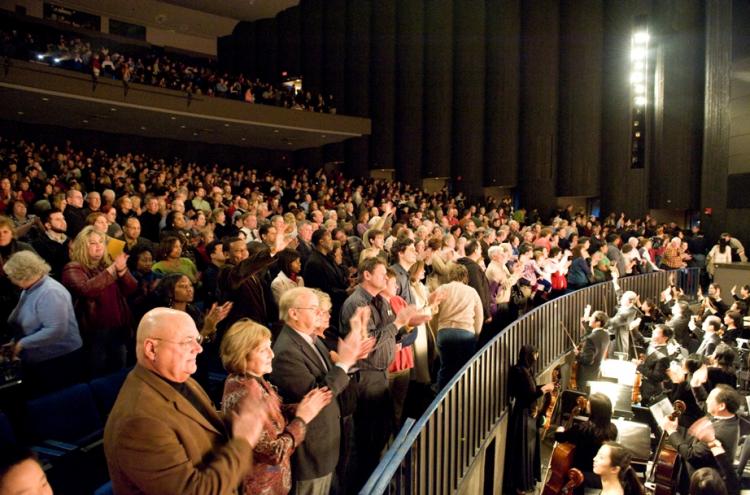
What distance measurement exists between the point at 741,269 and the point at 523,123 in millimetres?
9998

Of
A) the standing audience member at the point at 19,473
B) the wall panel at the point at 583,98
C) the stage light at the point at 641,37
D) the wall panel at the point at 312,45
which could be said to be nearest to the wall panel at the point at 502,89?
the wall panel at the point at 583,98

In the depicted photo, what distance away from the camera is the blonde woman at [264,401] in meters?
2.40

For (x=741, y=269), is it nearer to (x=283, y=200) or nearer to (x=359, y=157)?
(x=283, y=200)

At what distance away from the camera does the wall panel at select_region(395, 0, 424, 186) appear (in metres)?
22.6

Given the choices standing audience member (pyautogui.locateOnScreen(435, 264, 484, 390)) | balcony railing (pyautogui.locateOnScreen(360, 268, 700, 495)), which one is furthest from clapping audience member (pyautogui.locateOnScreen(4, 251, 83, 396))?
standing audience member (pyautogui.locateOnScreen(435, 264, 484, 390))

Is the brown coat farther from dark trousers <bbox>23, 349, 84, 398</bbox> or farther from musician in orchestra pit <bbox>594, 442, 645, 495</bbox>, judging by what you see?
musician in orchestra pit <bbox>594, 442, 645, 495</bbox>

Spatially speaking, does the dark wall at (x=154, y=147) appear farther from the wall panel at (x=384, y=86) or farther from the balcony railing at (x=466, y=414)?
the balcony railing at (x=466, y=414)

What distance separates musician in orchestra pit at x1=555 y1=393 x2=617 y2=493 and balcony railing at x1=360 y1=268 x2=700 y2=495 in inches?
28.9

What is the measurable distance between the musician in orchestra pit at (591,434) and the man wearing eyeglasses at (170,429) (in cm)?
302

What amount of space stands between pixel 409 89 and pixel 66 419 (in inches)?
820

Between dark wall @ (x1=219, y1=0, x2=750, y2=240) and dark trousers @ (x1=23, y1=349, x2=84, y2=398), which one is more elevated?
dark wall @ (x1=219, y1=0, x2=750, y2=240)

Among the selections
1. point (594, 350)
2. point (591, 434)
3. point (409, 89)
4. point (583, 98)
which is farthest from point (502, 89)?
point (591, 434)

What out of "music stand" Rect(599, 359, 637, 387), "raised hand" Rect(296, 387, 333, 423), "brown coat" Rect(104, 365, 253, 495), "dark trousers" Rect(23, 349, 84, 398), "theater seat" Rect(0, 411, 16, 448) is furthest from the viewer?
"music stand" Rect(599, 359, 637, 387)

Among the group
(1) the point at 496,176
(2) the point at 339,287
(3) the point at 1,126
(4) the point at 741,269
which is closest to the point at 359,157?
(1) the point at 496,176
